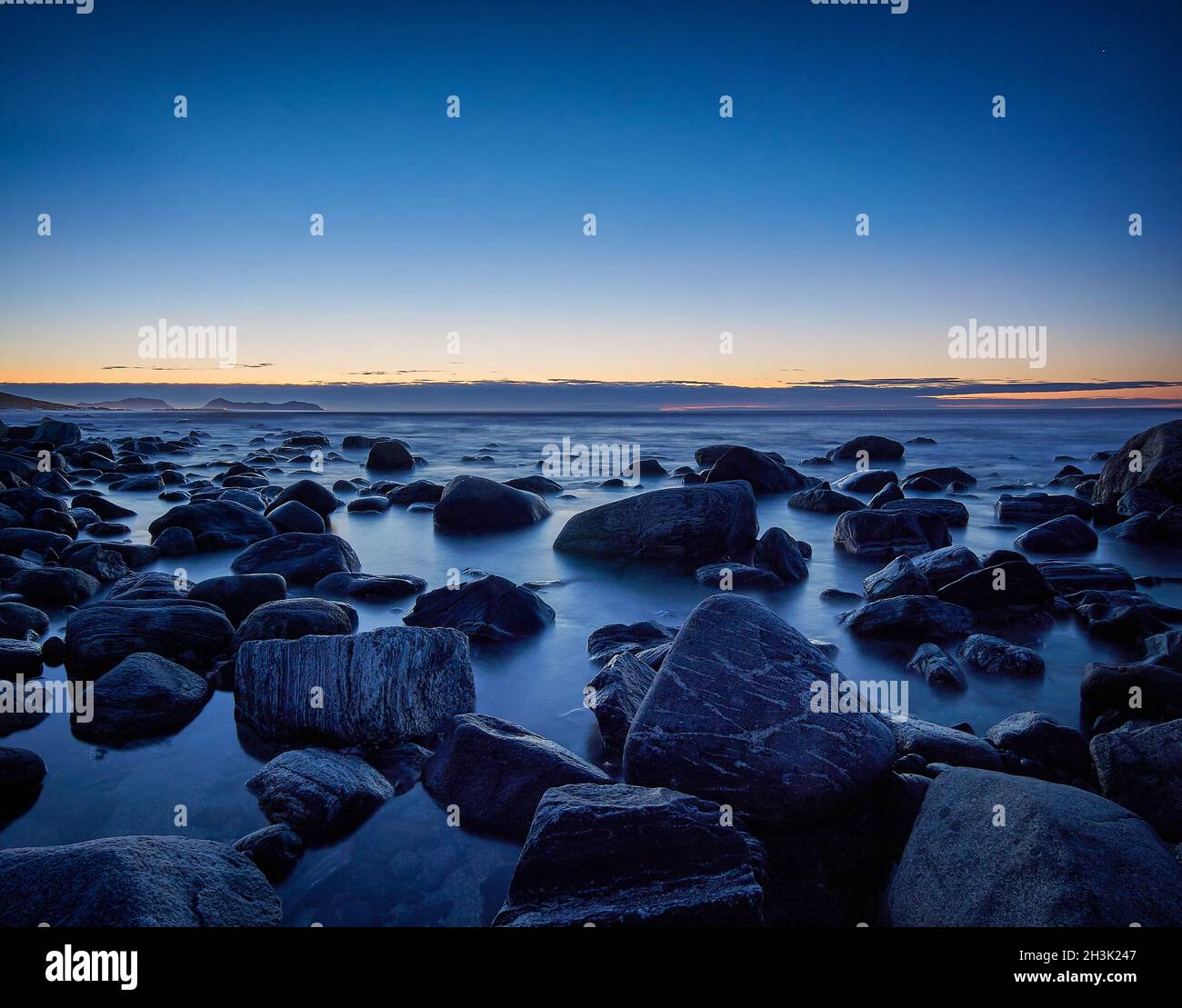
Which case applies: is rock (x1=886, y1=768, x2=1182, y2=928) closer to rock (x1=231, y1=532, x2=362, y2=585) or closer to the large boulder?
rock (x1=231, y1=532, x2=362, y2=585)

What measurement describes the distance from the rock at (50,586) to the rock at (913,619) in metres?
7.57

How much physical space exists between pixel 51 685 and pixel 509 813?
3.55 m

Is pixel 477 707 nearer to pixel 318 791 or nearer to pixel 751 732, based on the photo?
pixel 318 791

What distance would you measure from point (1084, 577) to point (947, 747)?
16.1 feet

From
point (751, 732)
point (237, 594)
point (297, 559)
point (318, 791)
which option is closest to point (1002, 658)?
point (751, 732)

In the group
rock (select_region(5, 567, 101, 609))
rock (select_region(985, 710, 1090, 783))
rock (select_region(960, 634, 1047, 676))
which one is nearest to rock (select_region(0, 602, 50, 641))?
rock (select_region(5, 567, 101, 609))

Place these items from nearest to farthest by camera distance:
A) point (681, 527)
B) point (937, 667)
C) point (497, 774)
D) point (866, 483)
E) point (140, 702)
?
point (497, 774) < point (140, 702) < point (937, 667) < point (681, 527) < point (866, 483)

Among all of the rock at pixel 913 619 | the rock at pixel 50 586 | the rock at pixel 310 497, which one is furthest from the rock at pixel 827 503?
the rock at pixel 50 586

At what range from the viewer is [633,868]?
106 inches

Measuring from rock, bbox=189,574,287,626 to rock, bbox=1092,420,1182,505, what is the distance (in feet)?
43.5

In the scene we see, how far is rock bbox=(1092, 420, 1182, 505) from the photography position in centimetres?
1148

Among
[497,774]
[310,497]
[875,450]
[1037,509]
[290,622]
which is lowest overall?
[497,774]

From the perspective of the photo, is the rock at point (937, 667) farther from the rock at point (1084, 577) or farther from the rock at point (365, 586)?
the rock at point (365, 586)

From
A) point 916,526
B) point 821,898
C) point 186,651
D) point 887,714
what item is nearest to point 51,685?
point 186,651
